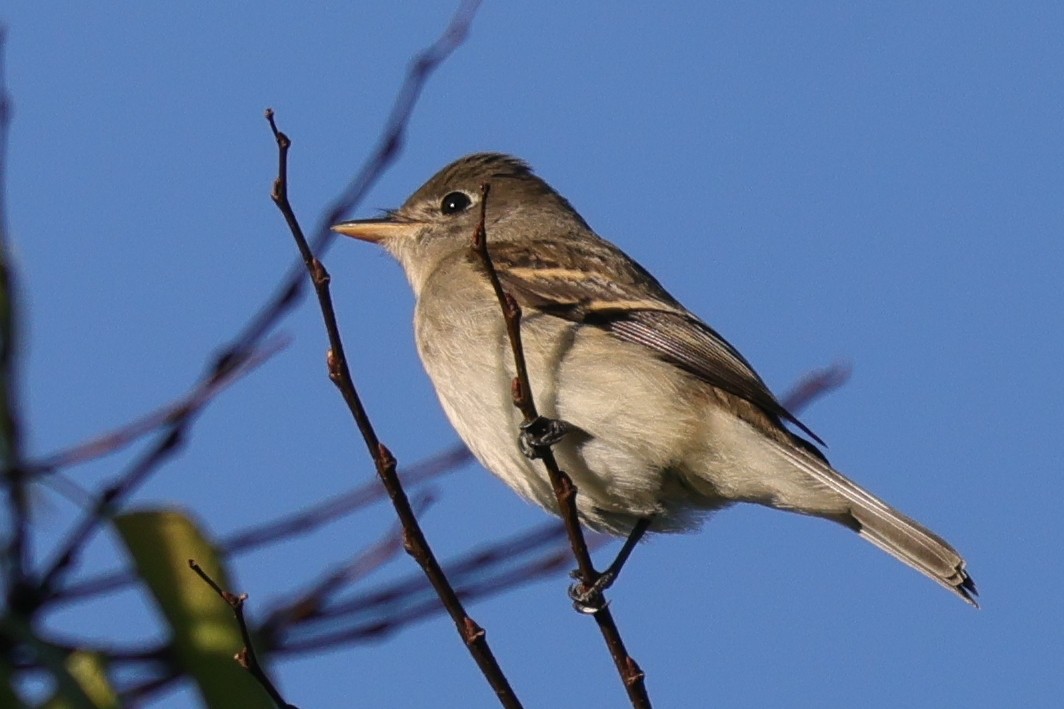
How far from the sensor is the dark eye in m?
7.76

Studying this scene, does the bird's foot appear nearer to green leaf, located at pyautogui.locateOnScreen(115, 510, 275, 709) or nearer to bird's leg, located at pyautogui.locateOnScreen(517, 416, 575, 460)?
bird's leg, located at pyautogui.locateOnScreen(517, 416, 575, 460)

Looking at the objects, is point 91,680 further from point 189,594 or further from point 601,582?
point 601,582

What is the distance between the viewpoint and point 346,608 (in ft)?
9.58

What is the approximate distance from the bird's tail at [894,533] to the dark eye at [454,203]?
2.67 m

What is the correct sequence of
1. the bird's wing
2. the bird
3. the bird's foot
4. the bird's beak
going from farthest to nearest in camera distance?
the bird's beak
the bird's wing
the bird
the bird's foot

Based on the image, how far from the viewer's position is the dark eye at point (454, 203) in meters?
7.76

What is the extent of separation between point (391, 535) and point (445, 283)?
2.70 m

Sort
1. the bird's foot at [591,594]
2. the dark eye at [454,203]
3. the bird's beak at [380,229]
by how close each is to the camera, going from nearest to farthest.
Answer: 1. the bird's foot at [591,594]
2. the bird's beak at [380,229]
3. the dark eye at [454,203]

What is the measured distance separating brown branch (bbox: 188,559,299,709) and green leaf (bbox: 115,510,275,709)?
1 centimetres

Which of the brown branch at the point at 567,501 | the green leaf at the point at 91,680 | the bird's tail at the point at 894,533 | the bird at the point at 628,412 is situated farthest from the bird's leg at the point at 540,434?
the green leaf at the point at 91,680

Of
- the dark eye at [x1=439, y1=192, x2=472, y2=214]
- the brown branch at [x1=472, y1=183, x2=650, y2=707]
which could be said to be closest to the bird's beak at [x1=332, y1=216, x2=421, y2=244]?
the dark eye at [x1=439, y1=192, x2=472, y2=214]

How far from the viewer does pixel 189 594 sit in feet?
9.98

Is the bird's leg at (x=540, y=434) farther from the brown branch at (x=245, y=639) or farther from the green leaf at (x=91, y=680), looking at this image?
the green leaf at (x=91, y=680)

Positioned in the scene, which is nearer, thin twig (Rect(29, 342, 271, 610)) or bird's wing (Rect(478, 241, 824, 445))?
thin twig (Rect(29, 342, 271, 610))
